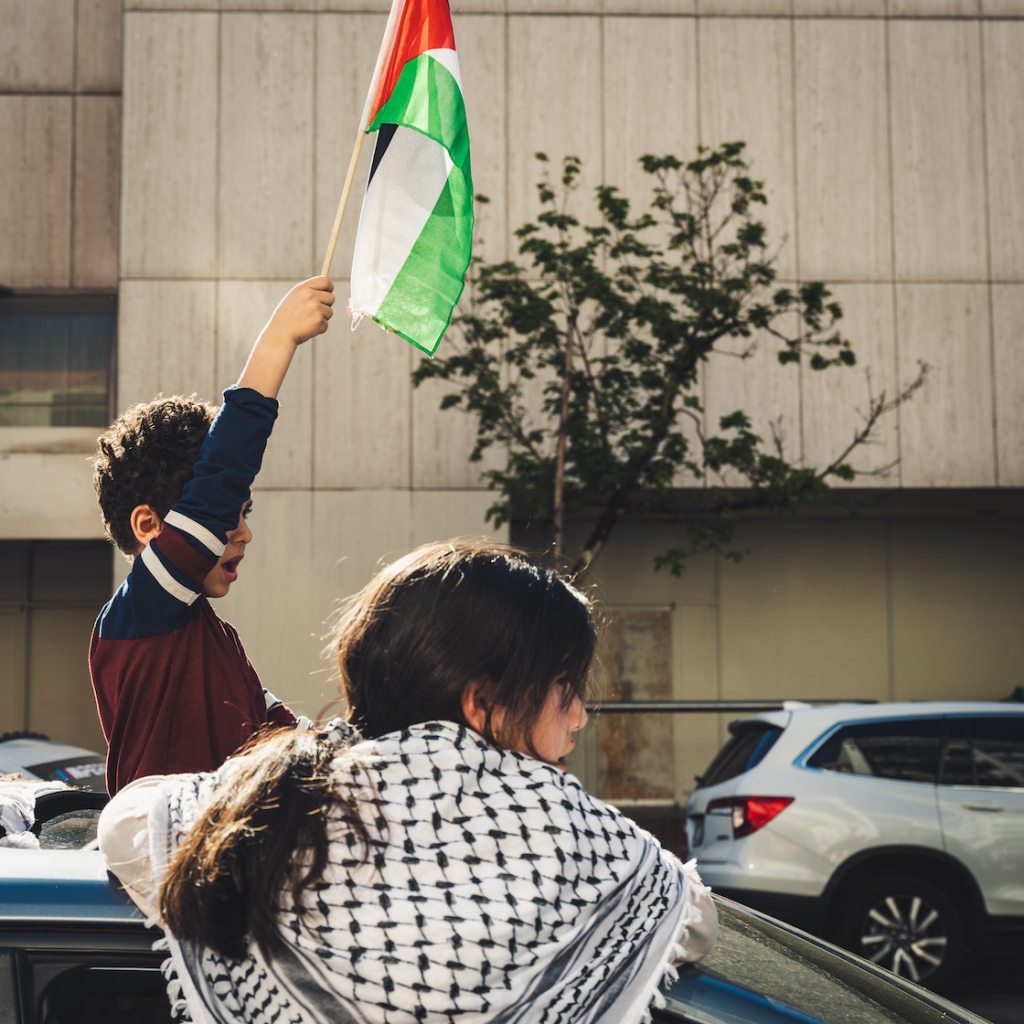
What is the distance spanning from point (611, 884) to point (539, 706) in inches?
8.6

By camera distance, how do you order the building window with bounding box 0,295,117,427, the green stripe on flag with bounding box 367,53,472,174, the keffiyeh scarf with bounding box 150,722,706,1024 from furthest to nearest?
the building window with bounding box 0,295,117,427
the green stripe on flag with bounding box 367,53,472,174
the keffiyeh scarf with bounding box 150,722,706,1024

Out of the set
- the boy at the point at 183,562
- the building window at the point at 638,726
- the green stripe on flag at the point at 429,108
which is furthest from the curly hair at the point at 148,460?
the building window at the point at 638,726

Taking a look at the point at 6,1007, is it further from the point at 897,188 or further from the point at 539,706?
the point at 897,188

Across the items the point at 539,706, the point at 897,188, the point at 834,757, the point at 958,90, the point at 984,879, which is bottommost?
the point at 984,879

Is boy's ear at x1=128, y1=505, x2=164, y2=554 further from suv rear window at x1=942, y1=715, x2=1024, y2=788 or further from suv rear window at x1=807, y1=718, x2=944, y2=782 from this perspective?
suv rear window at x1=942, y1=715, x2=1024, y2=788

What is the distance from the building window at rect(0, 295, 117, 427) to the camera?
51.2 feet

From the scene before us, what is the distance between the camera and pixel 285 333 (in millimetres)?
2178

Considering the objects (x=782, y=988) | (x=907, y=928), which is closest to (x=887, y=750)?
(x=907, y=928)

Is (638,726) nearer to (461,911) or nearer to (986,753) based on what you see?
(986,753)

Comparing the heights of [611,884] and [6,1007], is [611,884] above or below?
above

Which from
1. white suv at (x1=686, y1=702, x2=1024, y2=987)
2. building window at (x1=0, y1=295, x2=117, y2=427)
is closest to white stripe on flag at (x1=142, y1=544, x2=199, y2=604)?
white suv at (x1=686, y1=702, x2=1024, y2=987)

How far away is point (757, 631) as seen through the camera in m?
16.9

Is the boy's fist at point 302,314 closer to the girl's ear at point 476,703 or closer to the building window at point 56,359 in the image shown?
the girl's ear at point 476,703

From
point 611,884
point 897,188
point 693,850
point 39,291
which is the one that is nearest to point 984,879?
point 693,850
